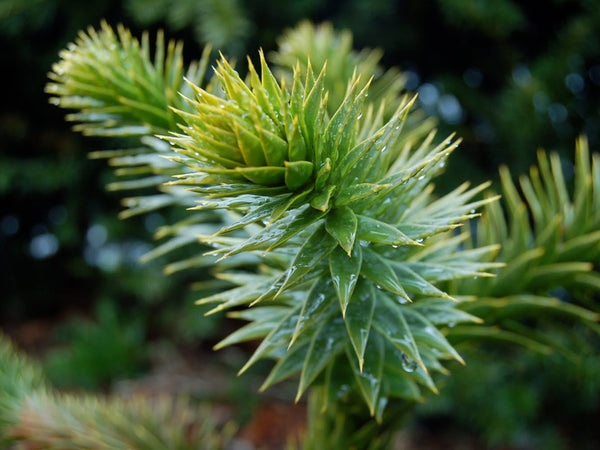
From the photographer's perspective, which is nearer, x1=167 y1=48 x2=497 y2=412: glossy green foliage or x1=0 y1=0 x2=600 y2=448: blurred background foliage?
x1=167 y1=48 x2=497 y2=412: glossy green foliage

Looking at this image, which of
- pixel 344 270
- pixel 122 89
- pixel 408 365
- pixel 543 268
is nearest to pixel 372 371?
pixel 408 365

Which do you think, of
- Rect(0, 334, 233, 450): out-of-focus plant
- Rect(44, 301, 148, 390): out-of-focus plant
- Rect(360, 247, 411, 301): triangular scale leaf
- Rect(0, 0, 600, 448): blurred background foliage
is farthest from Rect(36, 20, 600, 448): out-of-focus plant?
Rect(44, 301, 148, 390): out-of-focus plant

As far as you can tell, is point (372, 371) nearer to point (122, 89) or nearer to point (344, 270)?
point (344, 270)

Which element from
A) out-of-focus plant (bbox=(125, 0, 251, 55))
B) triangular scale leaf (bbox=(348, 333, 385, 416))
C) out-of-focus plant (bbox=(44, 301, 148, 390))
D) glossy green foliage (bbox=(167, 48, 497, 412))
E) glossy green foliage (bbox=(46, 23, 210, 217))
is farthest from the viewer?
out-of-focus plant (bbox=(44, 301, 148, 390))

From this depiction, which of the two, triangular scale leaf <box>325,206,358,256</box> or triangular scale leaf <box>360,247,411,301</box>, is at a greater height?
triangular scale leaf <box>325,206,358,256</box>

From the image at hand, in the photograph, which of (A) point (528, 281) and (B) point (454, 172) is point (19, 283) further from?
(A) point (528, 281)

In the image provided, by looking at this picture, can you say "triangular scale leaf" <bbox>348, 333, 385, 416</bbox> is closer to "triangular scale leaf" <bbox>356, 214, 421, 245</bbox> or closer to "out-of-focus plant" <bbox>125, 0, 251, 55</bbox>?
"triangular scale leaf" <bbox>356, 214, 421, 245</bbox>

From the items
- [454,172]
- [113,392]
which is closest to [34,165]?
[113,392]

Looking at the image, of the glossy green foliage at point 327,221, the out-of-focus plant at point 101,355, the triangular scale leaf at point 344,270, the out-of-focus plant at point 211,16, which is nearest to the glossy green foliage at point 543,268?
the glossy green foliage at point 327,221
